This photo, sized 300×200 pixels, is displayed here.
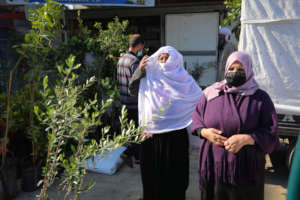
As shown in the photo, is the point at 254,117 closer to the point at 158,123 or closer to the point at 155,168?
the point at 158,123

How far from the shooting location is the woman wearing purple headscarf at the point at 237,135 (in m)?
1.91

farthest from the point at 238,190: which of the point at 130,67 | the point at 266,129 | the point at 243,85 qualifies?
the point at 130,67

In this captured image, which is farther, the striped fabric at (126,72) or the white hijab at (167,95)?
the striped fabric at (126,72)

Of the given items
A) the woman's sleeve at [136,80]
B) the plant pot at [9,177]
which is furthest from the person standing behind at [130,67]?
the plant pot at [9,177]

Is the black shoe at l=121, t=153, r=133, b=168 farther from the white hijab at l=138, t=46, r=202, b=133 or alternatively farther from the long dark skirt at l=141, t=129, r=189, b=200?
the white hijab at l=138, t=46, r=202, b=133

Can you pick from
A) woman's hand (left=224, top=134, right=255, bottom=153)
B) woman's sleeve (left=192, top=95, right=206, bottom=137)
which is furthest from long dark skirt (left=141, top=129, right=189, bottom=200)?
woman's hand (left=224, top=134, right=255, bottom=153)

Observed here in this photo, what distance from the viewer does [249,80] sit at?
2.01 metres

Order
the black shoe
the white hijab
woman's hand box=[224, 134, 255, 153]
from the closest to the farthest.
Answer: woman's hand box=[224, 134, 255, 153], the white hijab, the black shoe

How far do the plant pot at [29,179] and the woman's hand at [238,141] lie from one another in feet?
8.12

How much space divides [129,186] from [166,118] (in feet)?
4.34

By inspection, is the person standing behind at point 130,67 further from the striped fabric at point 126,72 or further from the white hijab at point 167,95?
the white hijab at point 167,95

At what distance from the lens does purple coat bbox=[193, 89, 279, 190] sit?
6.28 ft

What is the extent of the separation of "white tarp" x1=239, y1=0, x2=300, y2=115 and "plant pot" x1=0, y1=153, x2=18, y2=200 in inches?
126

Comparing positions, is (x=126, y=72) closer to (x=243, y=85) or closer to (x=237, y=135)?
(x=243, y=85)
